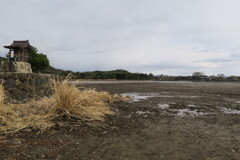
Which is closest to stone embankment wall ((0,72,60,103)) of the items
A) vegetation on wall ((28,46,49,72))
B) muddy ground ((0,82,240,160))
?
muddy ground ((0,82,240,160))

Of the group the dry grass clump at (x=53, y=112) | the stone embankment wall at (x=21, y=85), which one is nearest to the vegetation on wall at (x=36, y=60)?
the stone embankment wall at (x=21, y=85)

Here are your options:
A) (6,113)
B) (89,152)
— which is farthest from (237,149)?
(6,113)

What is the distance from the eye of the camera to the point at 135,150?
2.74 metres

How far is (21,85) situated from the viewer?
7.23 meters

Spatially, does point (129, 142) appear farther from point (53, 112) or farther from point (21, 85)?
point (21, 85)

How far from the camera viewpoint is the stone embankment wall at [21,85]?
22.8ft

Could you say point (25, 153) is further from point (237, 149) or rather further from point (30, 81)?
point (30, 81)

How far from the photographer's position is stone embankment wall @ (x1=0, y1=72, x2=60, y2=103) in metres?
6.95

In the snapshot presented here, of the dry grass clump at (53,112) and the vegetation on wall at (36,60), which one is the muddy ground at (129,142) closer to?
the dry grass clump at (53,112)

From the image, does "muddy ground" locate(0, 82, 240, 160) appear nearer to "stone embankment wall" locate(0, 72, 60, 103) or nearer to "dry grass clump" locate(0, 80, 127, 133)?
"dry grass clump" locate(0, 80, 127, 133)

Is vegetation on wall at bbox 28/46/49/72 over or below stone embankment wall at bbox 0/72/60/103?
over

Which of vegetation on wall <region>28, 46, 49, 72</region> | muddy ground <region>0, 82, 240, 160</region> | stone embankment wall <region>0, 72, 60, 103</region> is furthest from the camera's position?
vegetation on wall <region>28, 46, 49, 72</region>

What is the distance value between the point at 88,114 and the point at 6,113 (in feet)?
5.79

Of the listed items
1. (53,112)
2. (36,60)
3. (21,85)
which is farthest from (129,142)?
(36,60)
